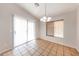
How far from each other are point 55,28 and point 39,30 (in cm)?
34

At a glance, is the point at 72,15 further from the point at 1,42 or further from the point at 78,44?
the point at 1,42

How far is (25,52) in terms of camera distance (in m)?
1.63

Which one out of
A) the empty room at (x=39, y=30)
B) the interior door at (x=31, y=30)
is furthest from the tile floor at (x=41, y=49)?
the interior door at (x=31, y=30)

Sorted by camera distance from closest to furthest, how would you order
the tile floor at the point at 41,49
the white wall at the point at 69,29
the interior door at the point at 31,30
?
the tile floor at the point at 41,49 < the white wall at the point at 69,29 < the interior door at the point at 31,30

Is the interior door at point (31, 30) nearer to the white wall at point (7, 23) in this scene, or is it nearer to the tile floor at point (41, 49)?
the tile floor at point (41, 49)

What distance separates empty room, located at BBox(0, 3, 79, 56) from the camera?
64.9 inches

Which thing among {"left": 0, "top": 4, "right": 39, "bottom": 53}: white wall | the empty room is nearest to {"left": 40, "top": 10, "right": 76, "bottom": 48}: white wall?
the empty room

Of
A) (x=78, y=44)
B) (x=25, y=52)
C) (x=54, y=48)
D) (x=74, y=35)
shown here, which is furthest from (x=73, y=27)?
(x=25, y=52)

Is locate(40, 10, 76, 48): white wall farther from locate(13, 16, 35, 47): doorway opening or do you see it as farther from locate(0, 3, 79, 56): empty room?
locate(13, 16, 35, 47): doorway opening

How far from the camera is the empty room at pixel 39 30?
1649mm

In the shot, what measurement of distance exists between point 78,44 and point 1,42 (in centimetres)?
145

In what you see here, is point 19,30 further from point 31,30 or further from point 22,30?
point 31,30

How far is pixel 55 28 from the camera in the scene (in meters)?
1.85

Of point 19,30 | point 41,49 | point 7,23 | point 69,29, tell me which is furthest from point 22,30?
point 69,29
